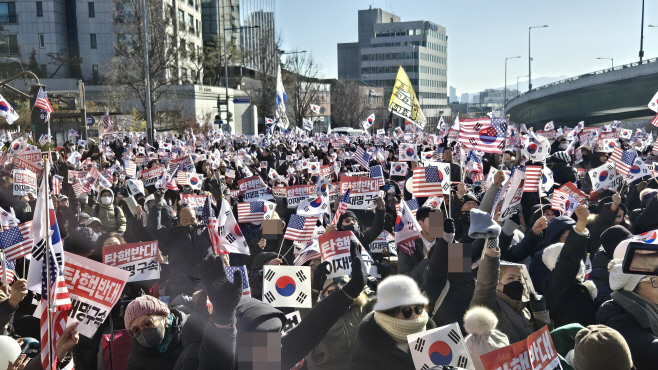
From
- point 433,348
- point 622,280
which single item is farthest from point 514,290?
point 433,348

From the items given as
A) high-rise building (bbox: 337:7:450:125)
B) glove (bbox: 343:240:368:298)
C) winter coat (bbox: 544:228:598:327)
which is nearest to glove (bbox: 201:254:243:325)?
glove (bbox: 343:240:368:298)

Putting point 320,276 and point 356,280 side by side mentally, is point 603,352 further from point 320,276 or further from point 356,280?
point 320,276

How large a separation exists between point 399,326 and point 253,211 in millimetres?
4887

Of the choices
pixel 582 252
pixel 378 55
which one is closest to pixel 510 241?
pixel 582 252

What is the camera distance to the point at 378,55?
13175 cm

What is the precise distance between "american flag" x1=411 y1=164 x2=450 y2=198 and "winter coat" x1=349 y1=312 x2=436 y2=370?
4764mm

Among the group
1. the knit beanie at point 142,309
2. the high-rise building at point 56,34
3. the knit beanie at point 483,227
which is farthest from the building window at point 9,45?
the knit beanie at point 483,227

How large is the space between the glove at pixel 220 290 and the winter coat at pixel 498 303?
1805 mm

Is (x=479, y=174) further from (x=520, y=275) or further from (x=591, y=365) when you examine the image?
(x=591, y=365)

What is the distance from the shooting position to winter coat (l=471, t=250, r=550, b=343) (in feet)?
13.7

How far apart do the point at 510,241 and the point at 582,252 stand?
5.61ft

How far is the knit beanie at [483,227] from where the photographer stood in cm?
432

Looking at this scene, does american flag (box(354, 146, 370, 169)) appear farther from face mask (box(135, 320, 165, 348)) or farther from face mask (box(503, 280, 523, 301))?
face mask (box(135, 320, 165, 348))

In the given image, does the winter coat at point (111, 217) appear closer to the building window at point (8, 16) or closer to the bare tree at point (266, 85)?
the bare tree at point (266, 85)
